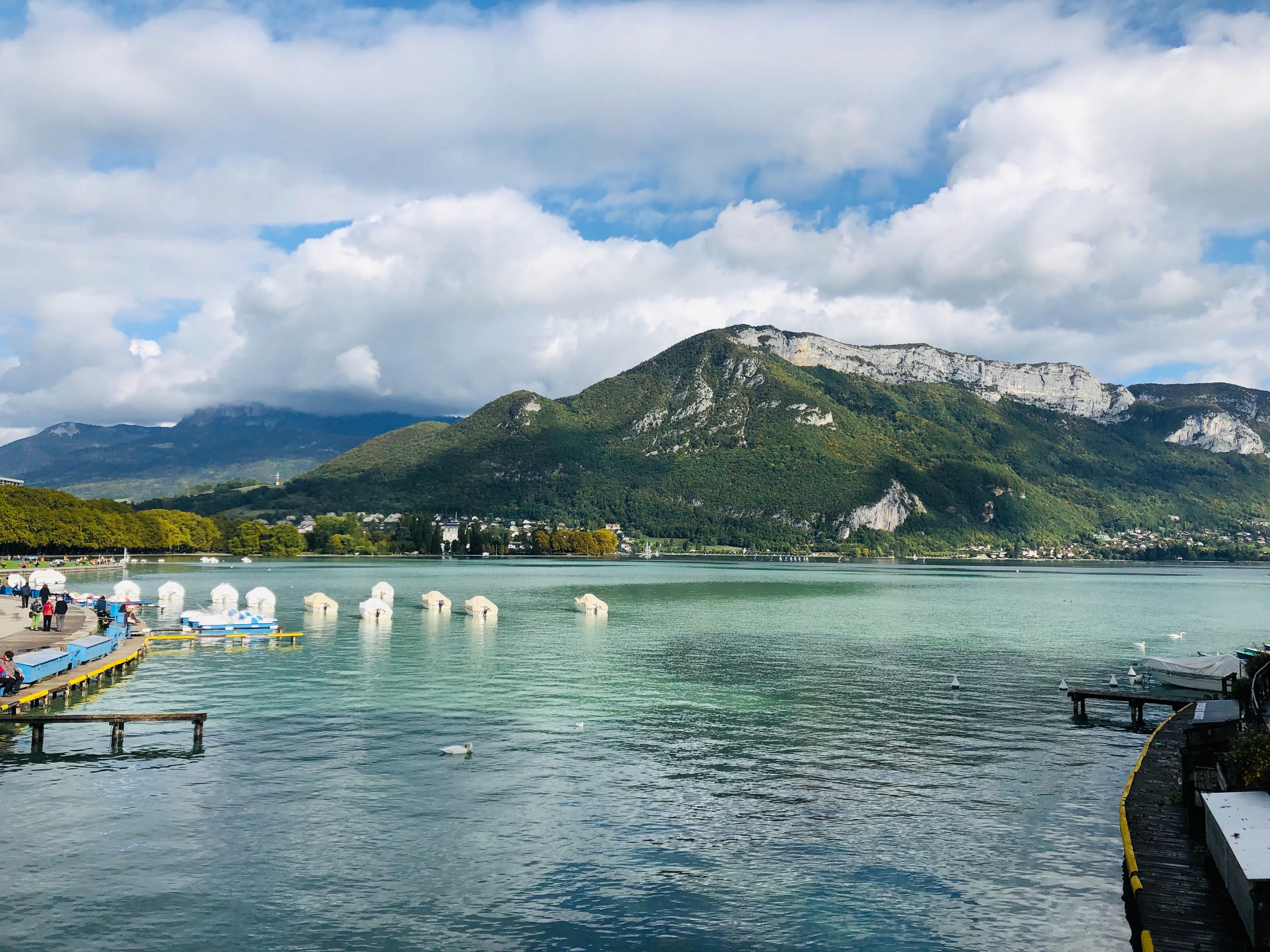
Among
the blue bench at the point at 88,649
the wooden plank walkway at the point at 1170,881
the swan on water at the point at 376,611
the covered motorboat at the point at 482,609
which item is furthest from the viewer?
the covered motorboat at the point at 482,609

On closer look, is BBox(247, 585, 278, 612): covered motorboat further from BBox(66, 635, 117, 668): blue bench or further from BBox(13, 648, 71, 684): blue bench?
BBox(13, 648, 71, 684): blue bench

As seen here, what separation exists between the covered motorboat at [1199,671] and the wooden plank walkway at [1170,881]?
2359 centimetres

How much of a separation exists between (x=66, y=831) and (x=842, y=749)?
22415 mm

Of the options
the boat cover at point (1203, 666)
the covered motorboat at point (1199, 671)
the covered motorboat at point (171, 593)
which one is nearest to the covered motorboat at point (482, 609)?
the covered motorboat at point (171, 593)

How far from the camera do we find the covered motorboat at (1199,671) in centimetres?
4381

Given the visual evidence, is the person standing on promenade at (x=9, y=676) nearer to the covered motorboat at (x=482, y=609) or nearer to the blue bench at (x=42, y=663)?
the blue bench at (x=42, y=663)

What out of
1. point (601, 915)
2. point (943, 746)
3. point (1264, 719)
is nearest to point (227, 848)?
point (601, 915)

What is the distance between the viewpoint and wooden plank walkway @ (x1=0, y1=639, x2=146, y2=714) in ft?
106

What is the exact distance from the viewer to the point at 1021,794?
24.8 metres

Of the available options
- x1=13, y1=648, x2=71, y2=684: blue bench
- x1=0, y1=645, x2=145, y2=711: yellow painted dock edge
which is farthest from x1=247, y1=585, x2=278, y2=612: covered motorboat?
x1=13, y1=648, x2=71, y2=684: blue bench

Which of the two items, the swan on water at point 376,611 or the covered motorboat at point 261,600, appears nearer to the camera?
the swan on water at point 376,611

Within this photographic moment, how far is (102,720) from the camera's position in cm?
2877

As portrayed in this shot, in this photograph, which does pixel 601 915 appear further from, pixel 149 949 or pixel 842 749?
pixel 842 749

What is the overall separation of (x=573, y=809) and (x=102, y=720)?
666 inches
